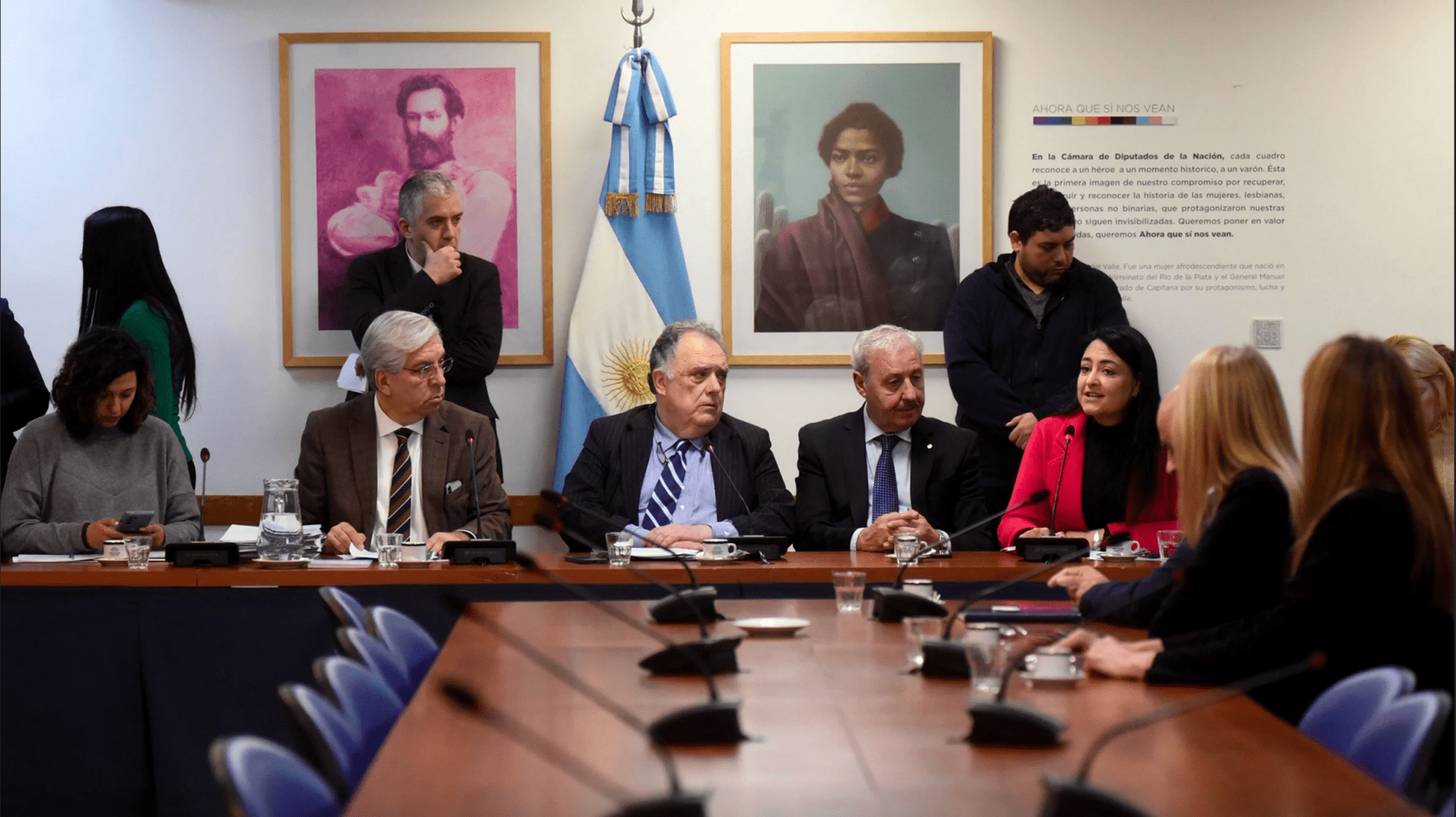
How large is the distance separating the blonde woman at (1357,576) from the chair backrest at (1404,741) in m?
0.45

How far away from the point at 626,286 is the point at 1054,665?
3.42m

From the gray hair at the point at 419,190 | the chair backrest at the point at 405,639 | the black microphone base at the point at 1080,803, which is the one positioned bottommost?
the chair backrest at the point at 405,639

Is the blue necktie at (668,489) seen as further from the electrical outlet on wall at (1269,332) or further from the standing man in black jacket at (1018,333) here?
the electrical outlet on wall at (1269,332)

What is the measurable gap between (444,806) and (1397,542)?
71.0 inches

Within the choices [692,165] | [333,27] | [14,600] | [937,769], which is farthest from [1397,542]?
[333,27]

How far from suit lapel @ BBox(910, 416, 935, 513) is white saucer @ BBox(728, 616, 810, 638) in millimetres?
1510

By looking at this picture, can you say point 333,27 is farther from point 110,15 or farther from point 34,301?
point 34,301

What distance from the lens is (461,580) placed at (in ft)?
12.7

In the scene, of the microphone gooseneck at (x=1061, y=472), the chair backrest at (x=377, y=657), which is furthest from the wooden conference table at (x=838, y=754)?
the microphone gooseneck at (x=1061, y=472)

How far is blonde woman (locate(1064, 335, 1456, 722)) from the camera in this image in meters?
2.60

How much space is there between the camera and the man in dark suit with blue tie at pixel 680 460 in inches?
182

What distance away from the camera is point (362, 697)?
8.09ft

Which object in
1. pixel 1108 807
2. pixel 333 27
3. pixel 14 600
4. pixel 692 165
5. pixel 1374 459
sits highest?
pixel 333 27

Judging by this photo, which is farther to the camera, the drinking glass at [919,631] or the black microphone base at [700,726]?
the drinking glass at [919,631]
